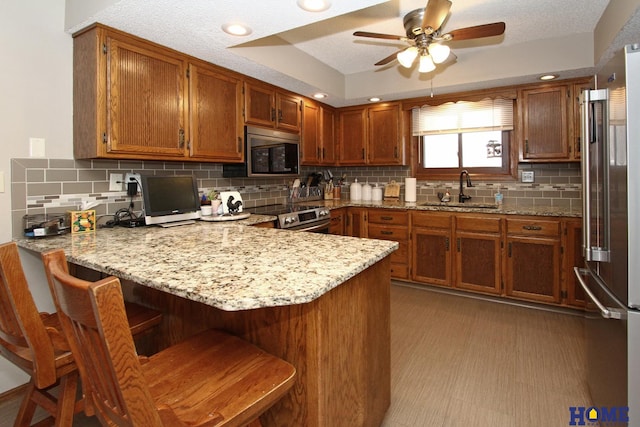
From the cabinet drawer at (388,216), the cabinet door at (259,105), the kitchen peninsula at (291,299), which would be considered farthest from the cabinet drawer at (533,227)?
the cabinet door at (259,105)

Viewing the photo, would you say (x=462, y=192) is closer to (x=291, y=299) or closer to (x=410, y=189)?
(x=410, y=189)

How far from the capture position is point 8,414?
183cm

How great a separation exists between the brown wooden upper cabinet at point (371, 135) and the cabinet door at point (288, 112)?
0.85 metres

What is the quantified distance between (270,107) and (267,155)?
0.48 meters

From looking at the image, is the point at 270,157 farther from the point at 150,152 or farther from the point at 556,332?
the point at 556,332

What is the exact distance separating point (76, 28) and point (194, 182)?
1.18 m

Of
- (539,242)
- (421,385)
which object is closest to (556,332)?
(539,242)

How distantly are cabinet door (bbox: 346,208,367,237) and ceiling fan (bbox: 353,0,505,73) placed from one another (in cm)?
179

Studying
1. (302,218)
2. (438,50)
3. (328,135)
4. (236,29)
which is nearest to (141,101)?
(236,29)

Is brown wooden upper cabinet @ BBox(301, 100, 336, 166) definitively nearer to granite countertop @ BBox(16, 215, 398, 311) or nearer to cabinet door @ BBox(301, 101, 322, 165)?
cabinet door @ BBox(301, 101, 322, 165)

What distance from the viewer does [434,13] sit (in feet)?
6.53

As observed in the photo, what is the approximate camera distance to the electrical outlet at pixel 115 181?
244cm

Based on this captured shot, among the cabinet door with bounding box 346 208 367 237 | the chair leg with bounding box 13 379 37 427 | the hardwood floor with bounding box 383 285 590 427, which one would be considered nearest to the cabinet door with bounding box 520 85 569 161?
the hardwood floor with bounding box 383 285 590 427

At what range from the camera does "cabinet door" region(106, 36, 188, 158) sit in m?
2.11
